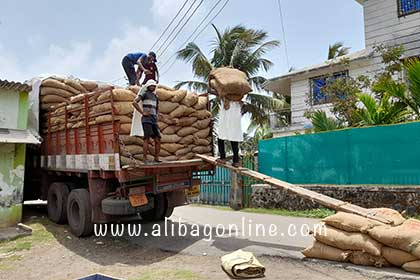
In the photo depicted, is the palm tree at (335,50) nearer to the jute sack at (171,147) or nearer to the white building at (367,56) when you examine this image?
the white building at (367,56)

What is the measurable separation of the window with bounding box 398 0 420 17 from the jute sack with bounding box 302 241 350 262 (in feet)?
34.4

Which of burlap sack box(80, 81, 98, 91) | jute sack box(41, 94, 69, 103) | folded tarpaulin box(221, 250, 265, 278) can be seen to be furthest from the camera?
burlap sack box(80, 81, 98, 91)

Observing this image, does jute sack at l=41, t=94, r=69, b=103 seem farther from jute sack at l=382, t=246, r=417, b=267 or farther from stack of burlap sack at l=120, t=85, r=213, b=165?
jute sack at l=382, t=246, r=417, b=267

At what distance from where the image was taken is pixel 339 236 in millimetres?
4586

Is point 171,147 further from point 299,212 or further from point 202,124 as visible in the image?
point 299,212

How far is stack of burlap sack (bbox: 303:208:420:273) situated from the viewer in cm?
411

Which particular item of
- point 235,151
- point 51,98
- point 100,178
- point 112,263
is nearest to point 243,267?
point 112,263

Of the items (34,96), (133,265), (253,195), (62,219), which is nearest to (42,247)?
(62,219)

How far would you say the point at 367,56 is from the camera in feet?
41.8

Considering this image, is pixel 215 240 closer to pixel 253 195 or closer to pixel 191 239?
pixel 191 239

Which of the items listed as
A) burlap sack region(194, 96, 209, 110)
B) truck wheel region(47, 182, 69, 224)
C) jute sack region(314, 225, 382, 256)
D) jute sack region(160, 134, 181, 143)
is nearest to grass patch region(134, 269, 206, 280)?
jute sack region(314, 225, 382, 256)

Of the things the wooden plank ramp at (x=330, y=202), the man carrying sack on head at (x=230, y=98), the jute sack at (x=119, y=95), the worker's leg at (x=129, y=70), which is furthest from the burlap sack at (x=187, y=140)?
the worker's leg at (x=129, y=70)

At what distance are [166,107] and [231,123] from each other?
49.6 inches

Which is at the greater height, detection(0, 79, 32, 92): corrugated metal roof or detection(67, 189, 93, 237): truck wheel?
detection(0, 79, 32, 92): corrugated metal roof
